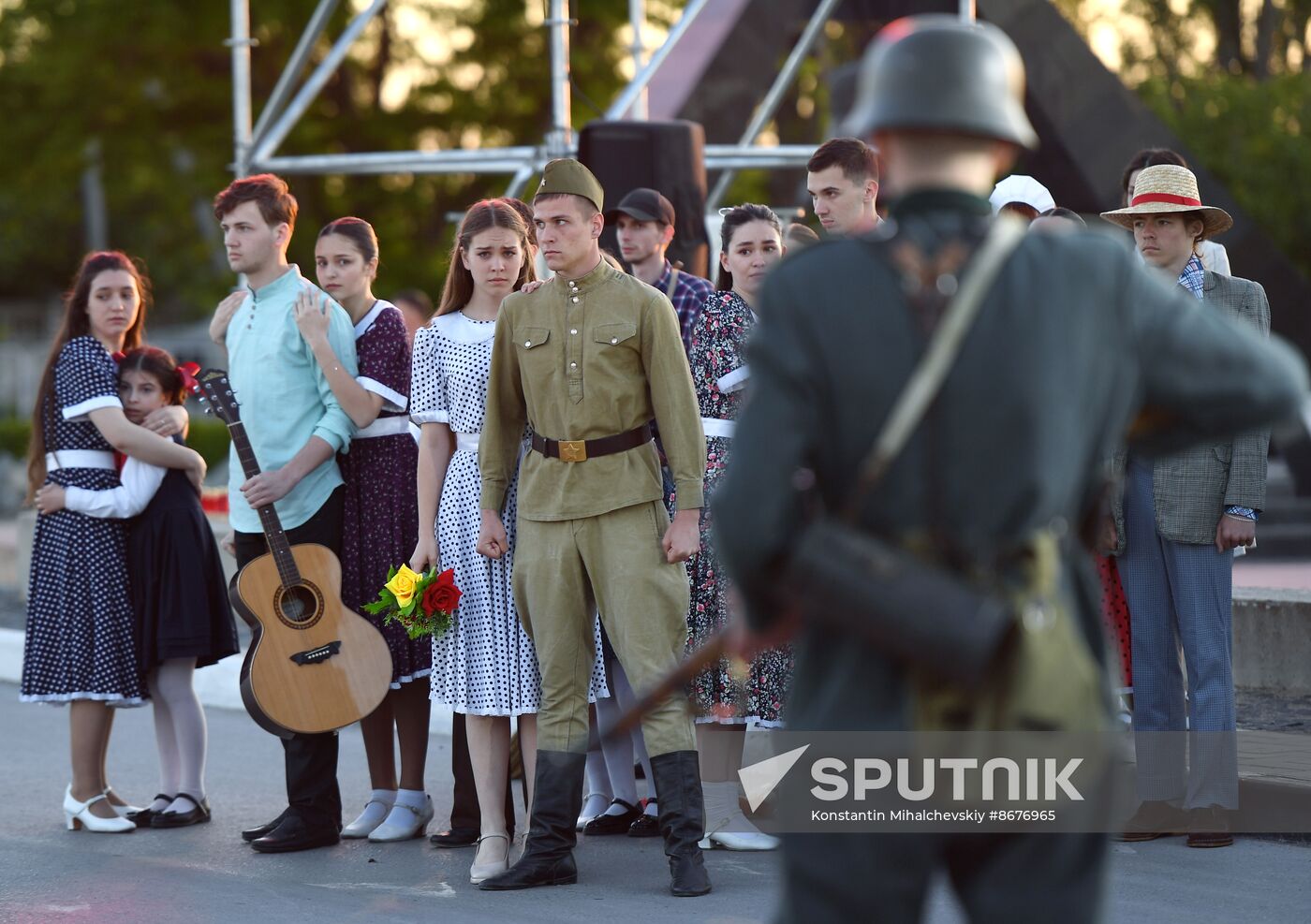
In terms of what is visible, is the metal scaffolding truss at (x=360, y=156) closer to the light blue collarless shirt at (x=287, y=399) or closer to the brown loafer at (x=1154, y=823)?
the light blue collarless shirt at (x=287, y=399)

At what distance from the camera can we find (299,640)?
648 cm

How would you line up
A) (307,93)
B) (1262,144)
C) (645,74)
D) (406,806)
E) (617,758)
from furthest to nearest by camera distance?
(1262,144)
(307,93)
(645,74)
(617,758)
(406,806)

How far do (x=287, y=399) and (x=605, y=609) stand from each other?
1.54 m

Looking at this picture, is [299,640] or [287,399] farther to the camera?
[287,399]

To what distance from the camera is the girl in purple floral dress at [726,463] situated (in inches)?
251

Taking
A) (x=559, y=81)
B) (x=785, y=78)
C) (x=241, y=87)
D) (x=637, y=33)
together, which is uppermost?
(x=637, y=33)

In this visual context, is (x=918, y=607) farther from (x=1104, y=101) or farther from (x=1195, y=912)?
(x=1104, y=101)

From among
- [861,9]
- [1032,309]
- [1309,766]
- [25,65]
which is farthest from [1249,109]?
[1032,309]

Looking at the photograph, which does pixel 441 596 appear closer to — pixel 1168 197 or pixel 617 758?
pixel 617 758

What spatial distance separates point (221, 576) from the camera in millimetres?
7219

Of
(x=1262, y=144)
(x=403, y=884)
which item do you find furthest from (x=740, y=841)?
(x=1262, y=144)

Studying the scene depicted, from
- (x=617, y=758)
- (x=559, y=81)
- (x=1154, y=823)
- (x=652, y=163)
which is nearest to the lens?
(x=1154, y=823)

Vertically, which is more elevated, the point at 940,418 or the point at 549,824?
the point at 940,418

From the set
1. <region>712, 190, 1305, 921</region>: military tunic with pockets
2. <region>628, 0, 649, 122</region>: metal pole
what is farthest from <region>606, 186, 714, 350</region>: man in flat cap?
<region>628, 0, 649, 122</region>: metal pole
